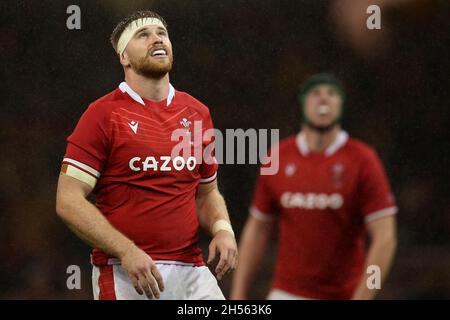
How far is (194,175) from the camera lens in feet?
12.9

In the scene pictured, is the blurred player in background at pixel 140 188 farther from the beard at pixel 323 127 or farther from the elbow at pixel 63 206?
the beard at pixel 323 127

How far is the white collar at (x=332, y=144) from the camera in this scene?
482cm

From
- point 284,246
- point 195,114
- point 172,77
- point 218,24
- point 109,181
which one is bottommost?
point 284,246

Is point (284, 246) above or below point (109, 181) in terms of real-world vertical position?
below

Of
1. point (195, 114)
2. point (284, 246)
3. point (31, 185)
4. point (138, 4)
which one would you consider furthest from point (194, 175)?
point (31, 185)

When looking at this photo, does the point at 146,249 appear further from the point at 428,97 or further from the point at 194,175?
the point at 428,97

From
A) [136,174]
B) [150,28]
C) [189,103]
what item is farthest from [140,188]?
[150,28]

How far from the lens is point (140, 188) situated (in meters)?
3.79

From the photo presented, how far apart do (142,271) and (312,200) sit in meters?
1.43

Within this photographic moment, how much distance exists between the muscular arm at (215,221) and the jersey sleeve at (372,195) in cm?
96

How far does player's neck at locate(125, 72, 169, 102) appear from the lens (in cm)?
394

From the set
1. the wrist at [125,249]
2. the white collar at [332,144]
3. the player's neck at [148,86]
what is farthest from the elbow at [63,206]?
the white collar at [332,144]

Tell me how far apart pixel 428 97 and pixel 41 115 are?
7.52 feet

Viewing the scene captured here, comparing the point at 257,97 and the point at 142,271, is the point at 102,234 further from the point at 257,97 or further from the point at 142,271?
the point at 257,97
